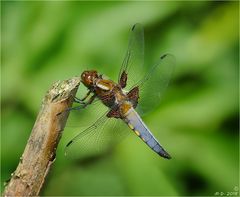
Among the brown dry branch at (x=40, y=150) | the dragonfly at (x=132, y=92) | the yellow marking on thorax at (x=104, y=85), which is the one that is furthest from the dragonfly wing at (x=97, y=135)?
the brown dry branch at (x=40, y=150)

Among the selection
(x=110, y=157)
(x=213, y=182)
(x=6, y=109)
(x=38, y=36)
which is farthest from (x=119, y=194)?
(x=38, y=36)

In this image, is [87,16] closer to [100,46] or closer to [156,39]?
[100,46]

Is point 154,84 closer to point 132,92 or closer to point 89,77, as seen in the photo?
point 132,92

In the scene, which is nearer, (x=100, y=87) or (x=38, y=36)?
(x=100, y=87)

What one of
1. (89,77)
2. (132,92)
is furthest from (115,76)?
(89,77)

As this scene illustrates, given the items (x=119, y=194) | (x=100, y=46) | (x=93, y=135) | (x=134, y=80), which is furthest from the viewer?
(x=100, y=46)

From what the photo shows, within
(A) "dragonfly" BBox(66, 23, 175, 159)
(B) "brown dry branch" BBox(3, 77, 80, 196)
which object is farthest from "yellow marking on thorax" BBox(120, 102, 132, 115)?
(B) "brown dry branch" BBox(3, 77, 80, 196)

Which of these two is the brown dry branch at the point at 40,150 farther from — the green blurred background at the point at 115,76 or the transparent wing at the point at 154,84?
the green blurred background at the point at 115,76
